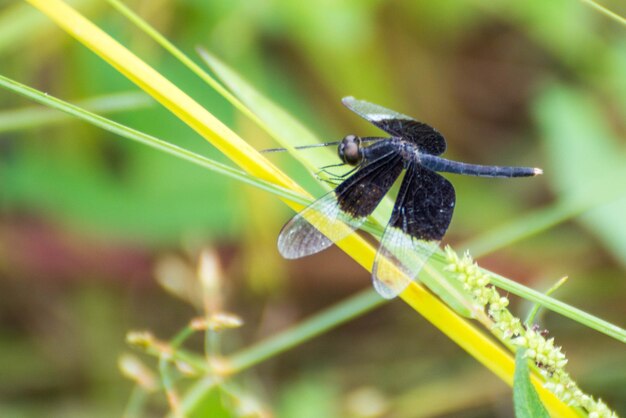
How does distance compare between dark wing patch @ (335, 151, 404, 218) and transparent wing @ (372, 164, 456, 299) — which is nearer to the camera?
transparent wing @ (372, 164, 456, 299)

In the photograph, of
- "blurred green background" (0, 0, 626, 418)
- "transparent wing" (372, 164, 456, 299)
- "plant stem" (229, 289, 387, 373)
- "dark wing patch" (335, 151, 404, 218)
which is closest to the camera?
"transparent wing" (372, 164, 456, 299)

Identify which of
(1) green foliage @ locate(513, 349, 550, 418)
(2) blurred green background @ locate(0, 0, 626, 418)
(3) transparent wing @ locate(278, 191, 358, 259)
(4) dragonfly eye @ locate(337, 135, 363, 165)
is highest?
(2) blurred green background @ locate(0, 0, 626, 418)

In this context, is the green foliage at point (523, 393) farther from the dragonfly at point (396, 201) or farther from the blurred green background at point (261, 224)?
the blurred green background at point (261, 224)

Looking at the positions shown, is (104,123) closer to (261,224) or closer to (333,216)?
(333,216)

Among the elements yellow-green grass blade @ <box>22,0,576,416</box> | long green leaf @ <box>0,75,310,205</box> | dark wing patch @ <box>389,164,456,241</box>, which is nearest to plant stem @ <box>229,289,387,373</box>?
dark wing patch @ <box>389,164,456,241</box>

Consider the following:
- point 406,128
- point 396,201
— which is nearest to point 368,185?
point 396,201

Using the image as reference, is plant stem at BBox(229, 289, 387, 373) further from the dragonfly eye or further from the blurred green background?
the blurred green background

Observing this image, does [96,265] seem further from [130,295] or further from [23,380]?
[23,380]
